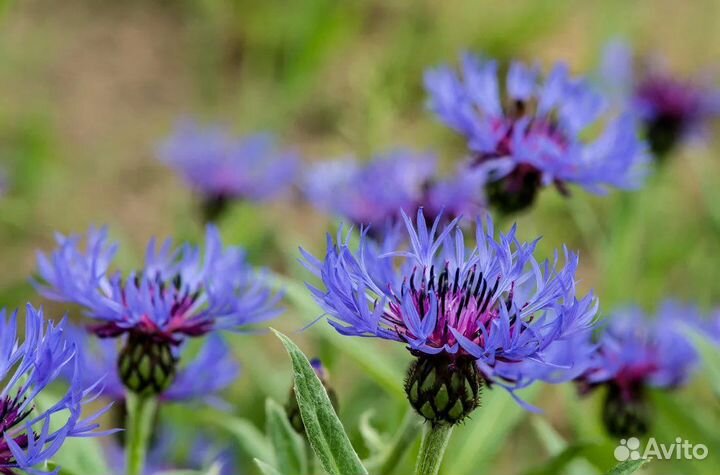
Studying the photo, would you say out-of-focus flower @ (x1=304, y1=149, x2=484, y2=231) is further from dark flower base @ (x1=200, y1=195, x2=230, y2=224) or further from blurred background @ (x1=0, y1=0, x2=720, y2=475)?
dark flower base @ (x1=200, y1=195, x2=230, y2=224)

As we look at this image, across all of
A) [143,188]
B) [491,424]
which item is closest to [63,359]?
[491,424]

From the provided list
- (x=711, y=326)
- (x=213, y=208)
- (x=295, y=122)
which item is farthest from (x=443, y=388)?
(x=295, y=122)

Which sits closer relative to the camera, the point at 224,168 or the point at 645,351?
the point at 645,351

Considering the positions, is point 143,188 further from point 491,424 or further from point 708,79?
point 491,424

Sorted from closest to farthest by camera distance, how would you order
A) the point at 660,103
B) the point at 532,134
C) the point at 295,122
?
1. the point at 532,134
2. the point at 660,103
3. the point at 295,122

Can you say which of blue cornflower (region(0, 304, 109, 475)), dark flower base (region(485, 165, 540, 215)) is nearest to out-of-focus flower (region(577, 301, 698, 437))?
dark flower base (region(485, 165, 540, 215))

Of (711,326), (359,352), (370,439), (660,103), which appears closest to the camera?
(370,439)

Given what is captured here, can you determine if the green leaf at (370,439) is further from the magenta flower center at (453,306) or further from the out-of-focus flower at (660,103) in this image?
the out-of-focus flower at (660,103)

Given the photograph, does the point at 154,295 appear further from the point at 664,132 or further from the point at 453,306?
the point at 664,132
